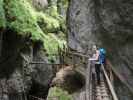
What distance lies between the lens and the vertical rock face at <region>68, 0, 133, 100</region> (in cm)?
1273

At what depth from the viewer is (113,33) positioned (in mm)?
13867

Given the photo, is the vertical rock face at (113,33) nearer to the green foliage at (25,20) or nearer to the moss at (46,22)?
the green foliage at (25,20)

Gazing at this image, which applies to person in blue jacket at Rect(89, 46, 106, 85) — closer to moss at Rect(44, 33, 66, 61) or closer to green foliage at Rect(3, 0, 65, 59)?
green foliage at Rect(3, 0, 65, 59)

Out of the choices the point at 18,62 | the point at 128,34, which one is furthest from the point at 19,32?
the point at 128,34

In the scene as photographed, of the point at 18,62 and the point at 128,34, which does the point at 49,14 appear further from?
the point at 128,34

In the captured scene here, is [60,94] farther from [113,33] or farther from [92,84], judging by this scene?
[113,33]

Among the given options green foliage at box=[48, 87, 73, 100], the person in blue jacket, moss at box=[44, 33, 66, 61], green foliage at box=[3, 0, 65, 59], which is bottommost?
green foliage at box=[48, 87, 73, 100]

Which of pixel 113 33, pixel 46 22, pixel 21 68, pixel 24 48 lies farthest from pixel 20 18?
pixel 113 33

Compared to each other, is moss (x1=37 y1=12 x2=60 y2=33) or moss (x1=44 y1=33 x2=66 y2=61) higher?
moss (x1=37 y1=12 x2=60 y2=33)

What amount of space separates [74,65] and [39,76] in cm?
751

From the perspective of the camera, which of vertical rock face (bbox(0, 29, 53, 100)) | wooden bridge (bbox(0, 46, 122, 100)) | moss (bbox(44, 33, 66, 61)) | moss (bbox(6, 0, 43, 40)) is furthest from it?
moss (bbox(44, 33, 66, 61))

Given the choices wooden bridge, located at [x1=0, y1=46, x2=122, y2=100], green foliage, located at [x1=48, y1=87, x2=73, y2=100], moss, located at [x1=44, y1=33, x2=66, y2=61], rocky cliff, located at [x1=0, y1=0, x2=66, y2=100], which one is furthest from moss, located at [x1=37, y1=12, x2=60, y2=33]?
green foliage, located at [x1=48, y1=87, x2=73, y2=100]

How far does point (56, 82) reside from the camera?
1722cm

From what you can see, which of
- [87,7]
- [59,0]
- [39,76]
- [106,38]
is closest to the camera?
[106,38]
